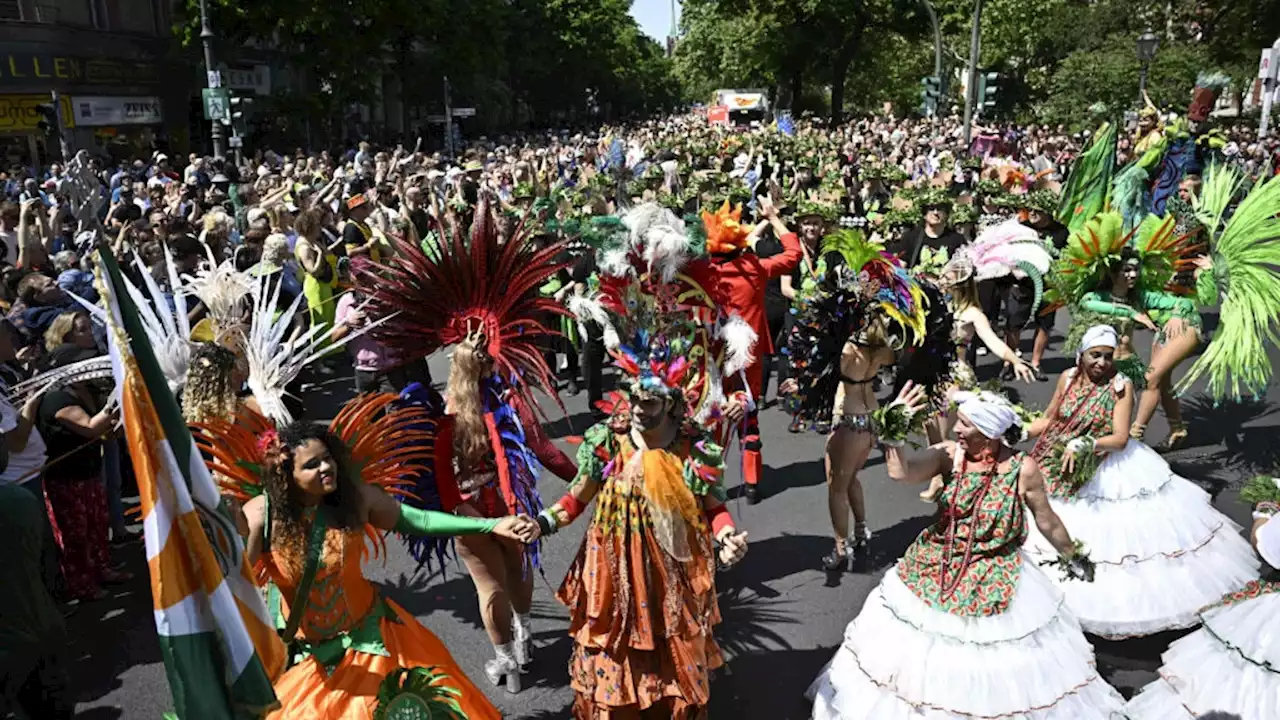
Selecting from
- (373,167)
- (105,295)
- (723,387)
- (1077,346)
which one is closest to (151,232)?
(723,387)

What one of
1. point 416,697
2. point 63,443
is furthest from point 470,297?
point 63,443

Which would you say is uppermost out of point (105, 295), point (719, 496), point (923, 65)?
point (923, 65)

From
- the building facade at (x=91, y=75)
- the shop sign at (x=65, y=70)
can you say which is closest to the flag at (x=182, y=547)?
the building facade at (x=91, y=75)

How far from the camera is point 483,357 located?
4.17 metres

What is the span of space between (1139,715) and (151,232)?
27.9ft

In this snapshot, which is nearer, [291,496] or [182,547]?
[182,547]

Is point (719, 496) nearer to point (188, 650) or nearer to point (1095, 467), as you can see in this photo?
point (188, 650)

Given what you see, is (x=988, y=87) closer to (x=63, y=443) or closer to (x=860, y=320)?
(x=860, y=320)

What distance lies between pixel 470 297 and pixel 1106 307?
3.93 meters

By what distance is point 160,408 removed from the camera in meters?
2.25

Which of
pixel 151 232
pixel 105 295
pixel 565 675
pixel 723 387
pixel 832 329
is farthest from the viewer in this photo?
pixel 151 232

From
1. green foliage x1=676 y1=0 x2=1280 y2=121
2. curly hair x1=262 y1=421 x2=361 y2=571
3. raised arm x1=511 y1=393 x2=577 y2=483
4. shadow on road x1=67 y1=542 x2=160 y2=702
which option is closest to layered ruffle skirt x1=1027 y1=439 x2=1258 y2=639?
raised arm x1=511 y1=393 x2=577 y2=483

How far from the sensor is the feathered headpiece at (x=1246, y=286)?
19.2 ft

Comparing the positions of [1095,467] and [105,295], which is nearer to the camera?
[105,295]
